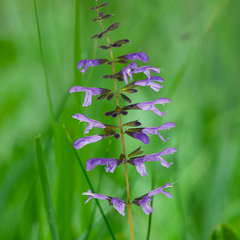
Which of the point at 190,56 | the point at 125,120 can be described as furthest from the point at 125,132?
the point at 125,120

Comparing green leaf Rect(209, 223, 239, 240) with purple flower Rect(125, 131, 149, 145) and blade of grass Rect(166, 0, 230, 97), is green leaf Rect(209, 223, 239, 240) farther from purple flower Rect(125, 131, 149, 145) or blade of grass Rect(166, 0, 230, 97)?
blade of grass Rect(166, 0, 230, 97)

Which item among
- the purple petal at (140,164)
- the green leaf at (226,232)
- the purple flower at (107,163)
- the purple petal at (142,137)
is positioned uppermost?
the purple petal at (142,137)

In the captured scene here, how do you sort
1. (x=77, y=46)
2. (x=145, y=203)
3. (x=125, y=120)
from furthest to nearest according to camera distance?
(x=125, y=120)
(x=77, y=46)
(x=145, y=203)

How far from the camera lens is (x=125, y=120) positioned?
1030mm

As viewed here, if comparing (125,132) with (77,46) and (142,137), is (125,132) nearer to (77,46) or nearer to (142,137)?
(142,137)

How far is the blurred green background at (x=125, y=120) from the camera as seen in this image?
608 mm

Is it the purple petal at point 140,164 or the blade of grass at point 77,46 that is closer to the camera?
the purple petal at point 140,164

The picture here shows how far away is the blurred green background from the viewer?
0.61 meters

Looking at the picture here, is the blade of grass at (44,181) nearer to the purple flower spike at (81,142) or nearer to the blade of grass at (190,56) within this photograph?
the purple flower spike at (81,142)

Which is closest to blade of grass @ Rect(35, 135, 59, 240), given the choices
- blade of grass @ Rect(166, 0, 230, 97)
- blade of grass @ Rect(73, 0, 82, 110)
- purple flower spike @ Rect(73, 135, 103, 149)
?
purple flower spike @ Rect(73, 135, 103, 149)

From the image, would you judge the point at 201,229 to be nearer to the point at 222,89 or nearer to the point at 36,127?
the point at 36,127

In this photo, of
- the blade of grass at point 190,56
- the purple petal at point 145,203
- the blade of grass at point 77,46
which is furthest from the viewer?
the blade of grass at point 190,56

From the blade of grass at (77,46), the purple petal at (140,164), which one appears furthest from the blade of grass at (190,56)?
the purple petal at (140,164)

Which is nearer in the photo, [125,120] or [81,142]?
[81,142]
